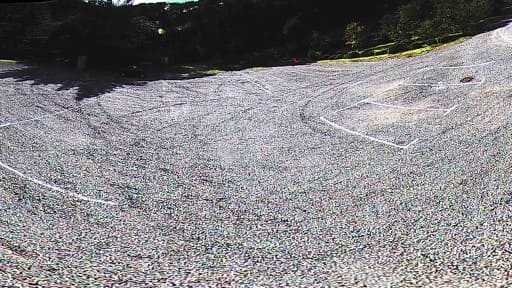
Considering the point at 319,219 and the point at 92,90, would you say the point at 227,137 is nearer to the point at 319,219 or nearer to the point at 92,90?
the point at 319,219

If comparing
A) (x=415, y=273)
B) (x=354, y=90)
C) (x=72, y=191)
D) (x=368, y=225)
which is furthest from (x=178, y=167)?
(x=354, y=90)

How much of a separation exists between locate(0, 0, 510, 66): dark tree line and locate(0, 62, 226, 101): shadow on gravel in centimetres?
78

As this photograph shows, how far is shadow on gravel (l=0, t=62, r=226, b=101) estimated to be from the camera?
50.6ft

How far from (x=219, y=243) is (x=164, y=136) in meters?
5.32

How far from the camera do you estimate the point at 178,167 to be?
796 cm

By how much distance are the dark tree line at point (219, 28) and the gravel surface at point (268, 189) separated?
5537 millimetres

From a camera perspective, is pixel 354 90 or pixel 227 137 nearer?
pixel 227 137

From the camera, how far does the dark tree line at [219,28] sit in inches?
714

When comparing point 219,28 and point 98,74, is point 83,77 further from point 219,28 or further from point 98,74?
point 219,28

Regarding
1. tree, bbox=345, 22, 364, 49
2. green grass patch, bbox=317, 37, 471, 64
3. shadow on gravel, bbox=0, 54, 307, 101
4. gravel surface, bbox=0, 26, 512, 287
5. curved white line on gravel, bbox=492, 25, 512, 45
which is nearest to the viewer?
gravel surface, bbox=0, 26, 512, 287

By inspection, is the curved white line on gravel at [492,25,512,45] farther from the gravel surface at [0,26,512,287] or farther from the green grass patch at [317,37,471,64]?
the gravel surface at [0,26,512,287]

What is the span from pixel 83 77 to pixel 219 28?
19.5 ft

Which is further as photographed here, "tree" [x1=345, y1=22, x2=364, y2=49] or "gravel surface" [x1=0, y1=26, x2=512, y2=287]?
"tree" [x1=345, y1=22, x2=364, y2=49]

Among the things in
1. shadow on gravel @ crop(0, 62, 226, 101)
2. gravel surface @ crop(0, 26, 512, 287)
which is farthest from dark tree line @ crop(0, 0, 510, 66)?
gravel surface @ crop(0, 26, 512, 287)
